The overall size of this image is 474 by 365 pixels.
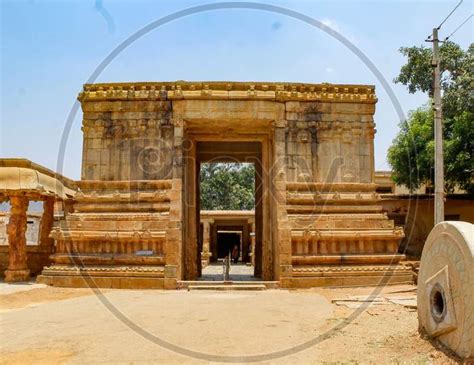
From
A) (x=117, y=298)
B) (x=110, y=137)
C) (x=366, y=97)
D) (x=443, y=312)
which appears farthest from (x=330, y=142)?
(x=443, y=312)

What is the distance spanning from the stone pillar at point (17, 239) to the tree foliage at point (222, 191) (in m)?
29.7

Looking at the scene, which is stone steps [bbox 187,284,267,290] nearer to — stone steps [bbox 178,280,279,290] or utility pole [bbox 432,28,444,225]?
stone steps [bbox 178,280,279,290]

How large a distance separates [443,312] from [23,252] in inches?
504

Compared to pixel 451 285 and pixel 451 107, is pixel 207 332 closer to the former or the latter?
pixel 451 285

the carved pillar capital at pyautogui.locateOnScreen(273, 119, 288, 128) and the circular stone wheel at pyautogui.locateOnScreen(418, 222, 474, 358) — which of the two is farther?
the carved pillar capital at pyautogui.locateOnScreen(273, 119, 288, 128)

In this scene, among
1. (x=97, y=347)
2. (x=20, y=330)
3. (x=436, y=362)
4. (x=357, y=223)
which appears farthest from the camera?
(x=357, y=223)

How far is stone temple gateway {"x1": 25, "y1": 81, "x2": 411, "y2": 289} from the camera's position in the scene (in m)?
13.2

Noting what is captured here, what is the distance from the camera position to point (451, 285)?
5305mm

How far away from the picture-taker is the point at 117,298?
1045cm

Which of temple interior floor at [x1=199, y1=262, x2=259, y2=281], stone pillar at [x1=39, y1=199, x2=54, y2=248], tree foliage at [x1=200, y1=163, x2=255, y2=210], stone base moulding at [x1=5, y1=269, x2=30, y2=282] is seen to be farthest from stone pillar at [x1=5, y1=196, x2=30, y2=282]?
tree foliage at [x1=200, y1=163, x2=255, y2=210]

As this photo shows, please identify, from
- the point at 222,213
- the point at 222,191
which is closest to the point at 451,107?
the point at 222,213

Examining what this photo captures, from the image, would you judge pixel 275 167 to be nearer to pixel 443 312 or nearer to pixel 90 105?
pixel 90 105

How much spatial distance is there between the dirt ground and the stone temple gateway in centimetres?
292

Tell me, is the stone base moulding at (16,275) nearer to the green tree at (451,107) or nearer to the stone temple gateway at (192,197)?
the stone temple gateway at (192,197)
